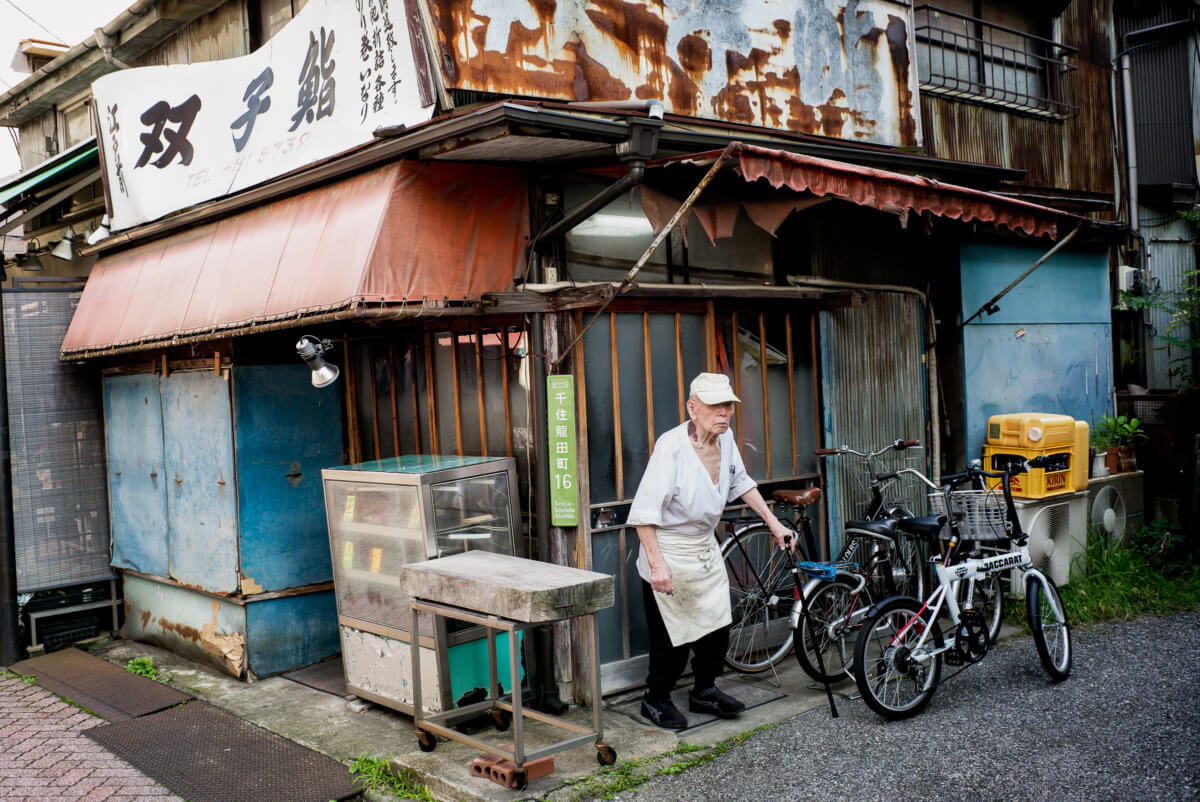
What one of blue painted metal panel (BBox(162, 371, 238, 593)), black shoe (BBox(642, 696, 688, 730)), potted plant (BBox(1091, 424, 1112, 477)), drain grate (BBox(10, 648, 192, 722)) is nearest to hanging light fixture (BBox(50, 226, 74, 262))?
blue painted metal panel (BBox(162, 371, 238, 593))

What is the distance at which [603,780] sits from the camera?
5602mm

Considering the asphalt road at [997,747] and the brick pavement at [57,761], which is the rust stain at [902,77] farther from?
the brick pavement at [57,761]

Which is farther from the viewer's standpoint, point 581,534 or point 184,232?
point 184,232

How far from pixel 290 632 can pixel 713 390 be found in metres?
4.55

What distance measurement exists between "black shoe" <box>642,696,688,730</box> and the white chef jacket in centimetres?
46

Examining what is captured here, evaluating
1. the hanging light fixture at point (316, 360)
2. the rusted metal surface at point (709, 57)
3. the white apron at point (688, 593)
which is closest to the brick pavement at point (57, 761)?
the hanging light fixture at point (316, 360)

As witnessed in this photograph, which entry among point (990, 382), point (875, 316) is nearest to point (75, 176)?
point (875, 316)

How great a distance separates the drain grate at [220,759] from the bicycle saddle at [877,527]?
158 inches

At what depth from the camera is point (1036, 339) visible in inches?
404

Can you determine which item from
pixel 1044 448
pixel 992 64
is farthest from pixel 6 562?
pixel 992 64

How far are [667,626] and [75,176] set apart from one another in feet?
31.7

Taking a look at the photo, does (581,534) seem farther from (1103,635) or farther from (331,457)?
(1103,635)

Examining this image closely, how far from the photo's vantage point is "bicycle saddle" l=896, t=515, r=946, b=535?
693cm

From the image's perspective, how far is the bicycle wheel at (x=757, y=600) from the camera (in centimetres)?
754
